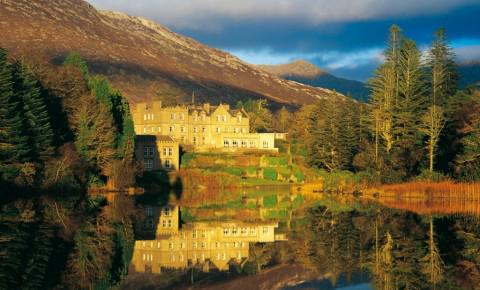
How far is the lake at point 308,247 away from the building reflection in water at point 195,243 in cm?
5

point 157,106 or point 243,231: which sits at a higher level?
point 157,106

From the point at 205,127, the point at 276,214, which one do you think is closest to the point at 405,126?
the point at 276,214

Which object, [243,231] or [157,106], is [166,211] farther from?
[157,106]

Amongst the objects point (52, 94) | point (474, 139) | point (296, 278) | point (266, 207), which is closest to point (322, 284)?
point (296, 278)

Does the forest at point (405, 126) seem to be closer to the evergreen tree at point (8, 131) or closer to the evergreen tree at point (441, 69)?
the evergreen tree at point (441, 69)

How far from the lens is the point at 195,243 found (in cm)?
3512

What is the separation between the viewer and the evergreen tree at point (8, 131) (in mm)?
51688

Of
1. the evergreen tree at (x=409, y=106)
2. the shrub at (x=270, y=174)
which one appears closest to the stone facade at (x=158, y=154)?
the shrub at (x=270, y=174)

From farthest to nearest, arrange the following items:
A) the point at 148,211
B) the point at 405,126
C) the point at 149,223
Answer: the point at 405,126 → the point at 148,211 → the point at 149,223

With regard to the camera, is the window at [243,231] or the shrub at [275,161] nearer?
the window at [243,231]

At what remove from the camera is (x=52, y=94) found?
214ft

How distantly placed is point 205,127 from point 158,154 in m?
20.6

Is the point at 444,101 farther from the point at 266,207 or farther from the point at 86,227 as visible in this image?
the point at 86,227

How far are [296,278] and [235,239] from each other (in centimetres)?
1259
